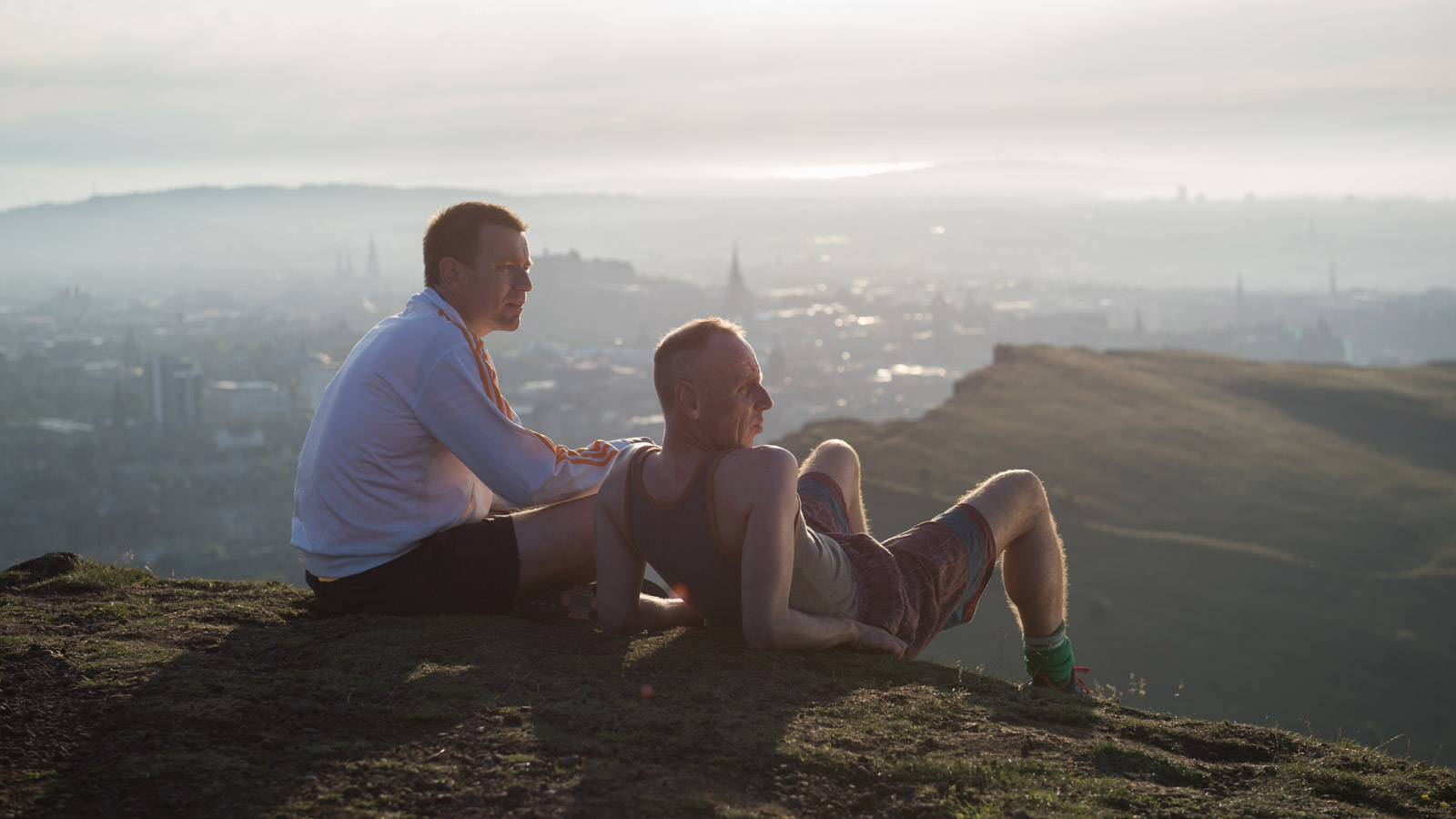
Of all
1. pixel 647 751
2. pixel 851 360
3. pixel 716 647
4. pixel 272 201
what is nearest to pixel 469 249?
pixel 716 647

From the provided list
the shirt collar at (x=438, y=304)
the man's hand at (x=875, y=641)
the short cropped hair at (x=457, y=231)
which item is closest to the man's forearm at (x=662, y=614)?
the man's hand at (x=875, y=641)

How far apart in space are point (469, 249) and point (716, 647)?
1818 millimetres

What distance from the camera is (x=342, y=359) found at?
6875cm

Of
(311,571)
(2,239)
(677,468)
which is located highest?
(2,239)

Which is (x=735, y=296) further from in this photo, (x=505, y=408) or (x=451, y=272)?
(x=505, y=408)

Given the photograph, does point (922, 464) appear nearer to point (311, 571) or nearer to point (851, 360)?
point (311, 571)

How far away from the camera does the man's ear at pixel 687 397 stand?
3.29 metres

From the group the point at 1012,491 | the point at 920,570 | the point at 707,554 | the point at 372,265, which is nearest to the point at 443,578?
the point at 707,554

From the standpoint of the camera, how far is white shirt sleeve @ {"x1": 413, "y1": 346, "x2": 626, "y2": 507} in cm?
370

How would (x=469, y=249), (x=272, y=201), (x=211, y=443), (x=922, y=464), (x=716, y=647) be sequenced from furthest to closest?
(x=272, y=201)
(x=211, y=443)
(x=922, y=464)
(x=469, y=249)
(x=716, y=647)

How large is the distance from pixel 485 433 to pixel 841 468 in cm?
151

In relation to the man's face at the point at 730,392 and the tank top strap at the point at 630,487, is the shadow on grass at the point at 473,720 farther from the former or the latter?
the man's face at the point at 730,392

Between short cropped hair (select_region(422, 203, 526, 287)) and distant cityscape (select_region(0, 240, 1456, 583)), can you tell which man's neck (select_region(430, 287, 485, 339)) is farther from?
distant cityscape (select_region(0, 240, 1456, 583))

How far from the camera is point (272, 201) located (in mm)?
145250
